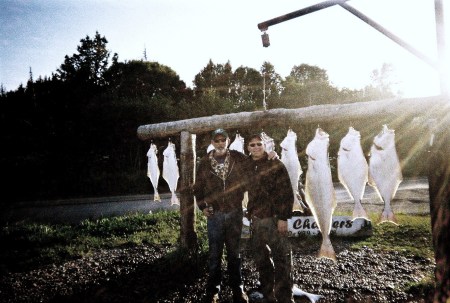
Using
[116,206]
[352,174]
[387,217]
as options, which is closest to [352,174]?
[352,174]

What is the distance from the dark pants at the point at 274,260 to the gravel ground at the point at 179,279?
93cm

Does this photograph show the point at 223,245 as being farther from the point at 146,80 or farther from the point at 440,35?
the point at 146,80

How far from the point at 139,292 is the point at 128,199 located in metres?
12.5

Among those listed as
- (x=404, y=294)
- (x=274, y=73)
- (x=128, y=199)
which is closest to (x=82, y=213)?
(x=128, y=199)

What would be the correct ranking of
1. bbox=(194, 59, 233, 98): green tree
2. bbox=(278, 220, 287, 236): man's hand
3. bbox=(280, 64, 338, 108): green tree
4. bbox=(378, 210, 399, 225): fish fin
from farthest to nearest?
bbox=(194, 59, 233, 98): green tree → bbox=(280, 64, 338, 108): green tree → bbox=(278, 220, 287, 236): man's hand → bbox=(378, 210, 399, 225): fish fin

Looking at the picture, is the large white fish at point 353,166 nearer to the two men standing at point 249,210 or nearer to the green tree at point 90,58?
the two men standing at point 249,210

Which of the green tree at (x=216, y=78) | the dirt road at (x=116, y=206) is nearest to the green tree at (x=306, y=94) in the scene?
the green tree at (x=216, y=78)

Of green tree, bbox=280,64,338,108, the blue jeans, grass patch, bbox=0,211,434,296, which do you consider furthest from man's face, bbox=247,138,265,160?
green tree, bbox=280,64,338,108

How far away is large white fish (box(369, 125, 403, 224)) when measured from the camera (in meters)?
3.39

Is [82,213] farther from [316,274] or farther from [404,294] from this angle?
[404,294]

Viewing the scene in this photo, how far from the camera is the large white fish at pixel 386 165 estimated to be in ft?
11.1

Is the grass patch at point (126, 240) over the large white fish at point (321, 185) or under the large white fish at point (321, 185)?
under

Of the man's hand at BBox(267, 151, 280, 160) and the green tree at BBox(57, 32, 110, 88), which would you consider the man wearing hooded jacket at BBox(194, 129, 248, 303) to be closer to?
the man's hand at BBox(267, 151, 280, 160)

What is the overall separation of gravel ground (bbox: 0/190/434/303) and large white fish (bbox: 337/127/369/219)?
2015 millimetres
